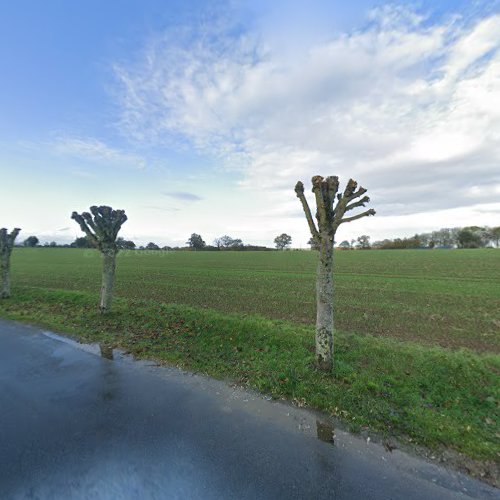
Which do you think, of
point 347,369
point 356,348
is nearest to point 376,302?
point 356,348

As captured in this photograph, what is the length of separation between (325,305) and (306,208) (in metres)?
2.33

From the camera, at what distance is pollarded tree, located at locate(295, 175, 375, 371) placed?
6.15 metres

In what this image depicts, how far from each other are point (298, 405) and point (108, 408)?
351cm

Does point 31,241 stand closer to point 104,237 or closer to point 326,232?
→ point 104,237

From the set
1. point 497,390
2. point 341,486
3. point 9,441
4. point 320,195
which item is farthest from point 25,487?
point 497,390

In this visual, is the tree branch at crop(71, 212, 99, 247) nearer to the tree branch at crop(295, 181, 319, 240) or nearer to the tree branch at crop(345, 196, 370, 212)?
the tree branch at crop(295, 181, 319, 240)

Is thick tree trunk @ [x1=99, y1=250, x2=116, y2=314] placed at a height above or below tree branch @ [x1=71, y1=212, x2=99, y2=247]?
below

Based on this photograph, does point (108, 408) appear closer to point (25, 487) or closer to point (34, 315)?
point (25, 487)

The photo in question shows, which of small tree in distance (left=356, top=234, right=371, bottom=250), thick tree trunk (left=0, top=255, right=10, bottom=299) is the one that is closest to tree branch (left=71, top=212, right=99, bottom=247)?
thick tree trunk (left=0, top=255, right=10, bottom=299)

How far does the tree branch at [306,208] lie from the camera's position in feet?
21.2

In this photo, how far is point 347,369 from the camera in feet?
20.9

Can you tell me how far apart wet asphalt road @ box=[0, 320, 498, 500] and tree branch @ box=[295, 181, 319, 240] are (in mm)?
3742

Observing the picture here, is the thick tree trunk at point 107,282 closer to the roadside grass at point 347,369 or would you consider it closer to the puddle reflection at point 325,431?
the roadside grass at point 347,369

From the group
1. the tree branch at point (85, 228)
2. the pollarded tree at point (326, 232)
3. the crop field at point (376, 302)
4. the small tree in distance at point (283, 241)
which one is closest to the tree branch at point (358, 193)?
the pollarded tree at point (326, 232)
